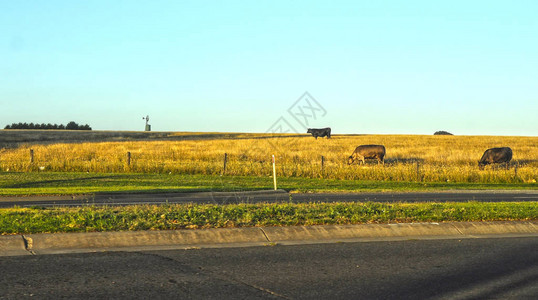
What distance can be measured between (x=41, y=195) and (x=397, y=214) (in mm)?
12327

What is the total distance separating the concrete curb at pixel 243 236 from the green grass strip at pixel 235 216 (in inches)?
18.5

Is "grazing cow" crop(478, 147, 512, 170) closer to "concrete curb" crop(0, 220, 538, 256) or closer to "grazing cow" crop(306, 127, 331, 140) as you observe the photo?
"concrete curb" crop(0, 220, 538, 256)

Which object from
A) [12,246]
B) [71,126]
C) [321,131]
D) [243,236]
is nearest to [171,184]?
[243,236]

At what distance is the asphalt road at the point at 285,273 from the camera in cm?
662

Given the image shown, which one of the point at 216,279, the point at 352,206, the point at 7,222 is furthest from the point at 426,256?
the point at 7,222

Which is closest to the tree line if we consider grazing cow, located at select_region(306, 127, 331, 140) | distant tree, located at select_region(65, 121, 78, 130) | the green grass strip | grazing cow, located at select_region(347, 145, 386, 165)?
distant tree, located at select_region(65, 121, 78, 130)

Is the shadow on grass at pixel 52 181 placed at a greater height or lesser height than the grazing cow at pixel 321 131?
lesser

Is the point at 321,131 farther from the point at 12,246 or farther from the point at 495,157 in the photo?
the point at 12,246

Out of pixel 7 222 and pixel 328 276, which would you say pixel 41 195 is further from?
pixel 328 276

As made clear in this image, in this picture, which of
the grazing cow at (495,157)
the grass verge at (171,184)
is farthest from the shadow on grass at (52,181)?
the grazing cow at (495,157)

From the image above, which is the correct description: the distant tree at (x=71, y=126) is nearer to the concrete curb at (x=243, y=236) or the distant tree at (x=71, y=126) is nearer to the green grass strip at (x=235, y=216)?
the green grass strip at (x=235, y=216)

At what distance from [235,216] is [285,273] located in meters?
3.82

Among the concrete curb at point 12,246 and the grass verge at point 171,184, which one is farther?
the grass verge at point 171,184

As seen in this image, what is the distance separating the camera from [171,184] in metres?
24.8
